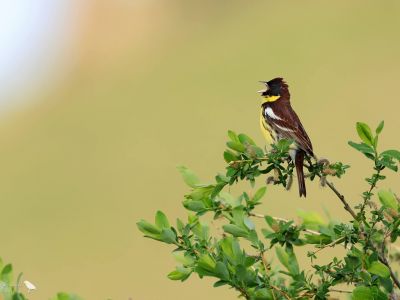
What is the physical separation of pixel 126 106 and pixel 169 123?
2.60 meters

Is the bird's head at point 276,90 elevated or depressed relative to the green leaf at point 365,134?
elevated

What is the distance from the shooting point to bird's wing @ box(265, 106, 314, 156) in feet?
15.2

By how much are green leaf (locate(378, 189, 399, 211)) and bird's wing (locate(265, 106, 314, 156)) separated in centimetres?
174

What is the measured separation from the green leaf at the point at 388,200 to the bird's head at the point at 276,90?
8.09ft

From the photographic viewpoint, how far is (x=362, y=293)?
8.02 feet

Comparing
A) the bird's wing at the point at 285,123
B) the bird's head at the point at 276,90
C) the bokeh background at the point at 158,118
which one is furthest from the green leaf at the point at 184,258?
the bokeh background at the point at 158,118

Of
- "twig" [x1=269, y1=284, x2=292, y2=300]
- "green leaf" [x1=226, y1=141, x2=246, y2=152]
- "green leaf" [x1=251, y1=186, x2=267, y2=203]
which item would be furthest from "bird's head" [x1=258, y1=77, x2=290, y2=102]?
"twig" [x1=269, y1=284, x2=292, y2=300]

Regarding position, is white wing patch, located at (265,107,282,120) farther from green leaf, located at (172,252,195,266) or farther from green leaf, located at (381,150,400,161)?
green leaf, located at (381,150,400,161)

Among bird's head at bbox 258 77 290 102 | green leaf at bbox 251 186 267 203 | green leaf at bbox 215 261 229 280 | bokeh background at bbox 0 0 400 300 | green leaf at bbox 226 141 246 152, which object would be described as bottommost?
green leaf at bbox 215 261 229 280

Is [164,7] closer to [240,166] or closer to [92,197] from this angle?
[92,197]

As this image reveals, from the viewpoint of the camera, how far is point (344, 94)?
22547mm

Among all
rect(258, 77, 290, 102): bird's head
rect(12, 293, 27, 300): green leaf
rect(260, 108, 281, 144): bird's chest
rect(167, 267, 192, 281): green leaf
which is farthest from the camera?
rect(258, 77, 290, 102): bird's head

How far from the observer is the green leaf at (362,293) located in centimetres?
244

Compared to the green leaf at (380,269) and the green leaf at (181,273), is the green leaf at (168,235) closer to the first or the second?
the green leaf at (181,273)
